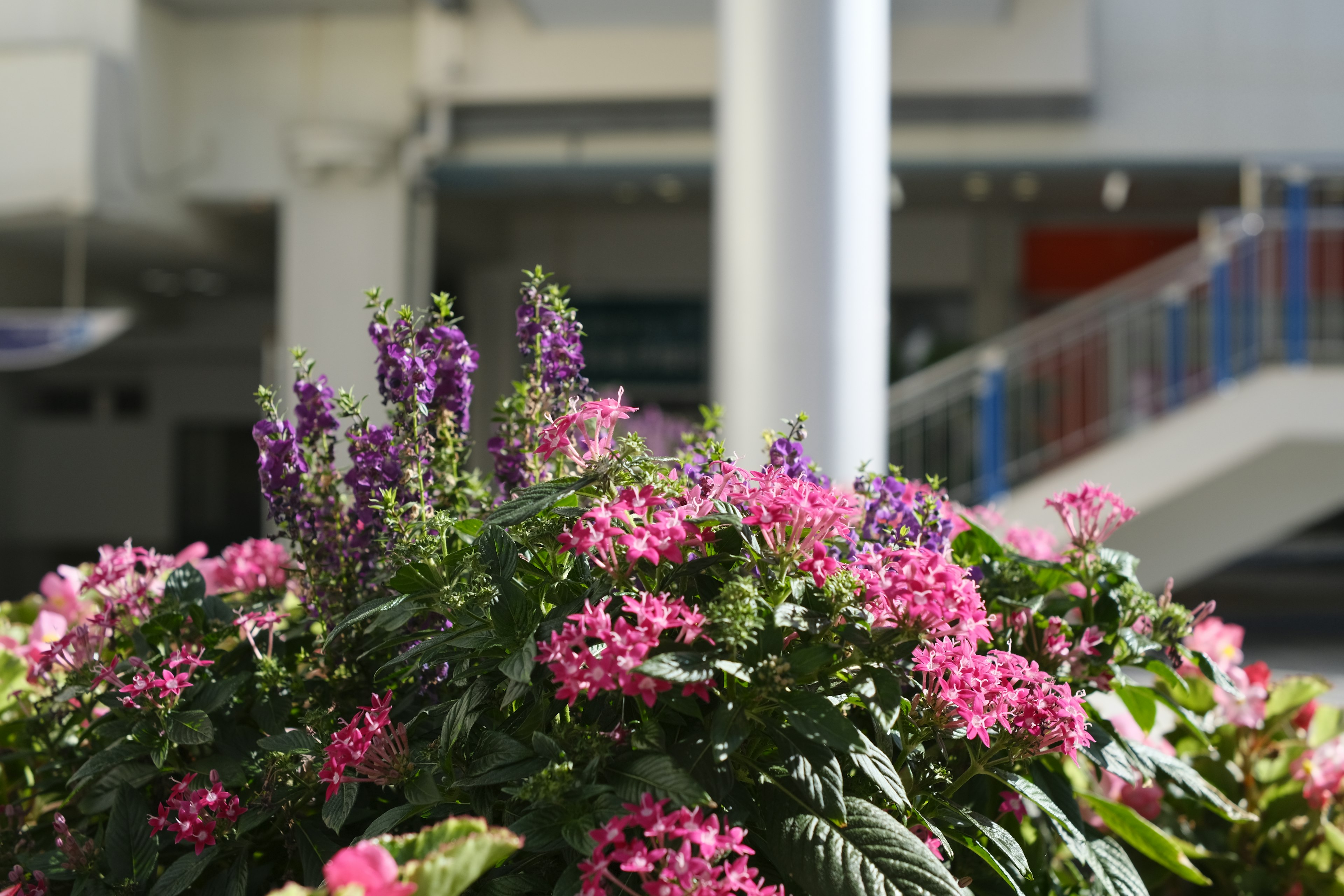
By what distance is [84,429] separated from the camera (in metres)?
14.6

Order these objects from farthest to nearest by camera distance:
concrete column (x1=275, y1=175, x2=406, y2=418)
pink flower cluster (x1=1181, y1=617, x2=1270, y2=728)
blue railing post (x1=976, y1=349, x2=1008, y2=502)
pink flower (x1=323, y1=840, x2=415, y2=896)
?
concrete column (x1=275, y1=175, x2=406, y2=418)
blue railing post (x1=976, y1=349, x2=1008, y2=502)
pink flower cluster (x1=1181, y1=617, x2=1270, y2=728)
pink flower (x1=323, y1=840, x2=415, y2=896)

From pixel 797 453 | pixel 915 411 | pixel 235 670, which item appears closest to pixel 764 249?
pixel 797 453

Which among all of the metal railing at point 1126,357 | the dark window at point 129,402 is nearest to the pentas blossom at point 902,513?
the metal railing at point 1126,357

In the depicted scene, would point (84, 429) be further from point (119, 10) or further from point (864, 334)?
point (864, 334)

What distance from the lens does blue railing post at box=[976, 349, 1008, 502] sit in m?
6.16

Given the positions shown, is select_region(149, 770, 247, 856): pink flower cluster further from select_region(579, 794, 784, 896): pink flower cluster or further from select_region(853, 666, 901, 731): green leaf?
select_region(853, 666, 901, 731): green leaf

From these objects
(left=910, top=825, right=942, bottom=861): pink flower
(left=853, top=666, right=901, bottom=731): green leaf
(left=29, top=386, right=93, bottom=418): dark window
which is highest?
(left=853, top=666, right=901, bottom=731): green leaf

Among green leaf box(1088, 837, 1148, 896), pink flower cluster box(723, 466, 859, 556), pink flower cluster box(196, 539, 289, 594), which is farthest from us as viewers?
pink flower cluster box(196, 539, 289, 594)

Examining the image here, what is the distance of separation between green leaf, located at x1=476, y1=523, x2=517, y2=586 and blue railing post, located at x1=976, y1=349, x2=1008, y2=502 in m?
5.33

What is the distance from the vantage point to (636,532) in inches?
38.2

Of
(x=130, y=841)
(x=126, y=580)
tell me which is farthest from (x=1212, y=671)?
(x=126, y=580)

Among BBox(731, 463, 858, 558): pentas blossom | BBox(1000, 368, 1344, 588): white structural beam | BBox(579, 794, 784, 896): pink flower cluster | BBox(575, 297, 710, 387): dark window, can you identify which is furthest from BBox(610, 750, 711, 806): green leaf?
BBox(575, 297, 710, 387): dark window

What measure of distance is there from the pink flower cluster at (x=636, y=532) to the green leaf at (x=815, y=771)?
181mm

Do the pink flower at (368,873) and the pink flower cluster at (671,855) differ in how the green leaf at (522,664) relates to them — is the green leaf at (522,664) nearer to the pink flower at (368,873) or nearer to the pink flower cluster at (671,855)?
the pink flower cluster at (671,855)
